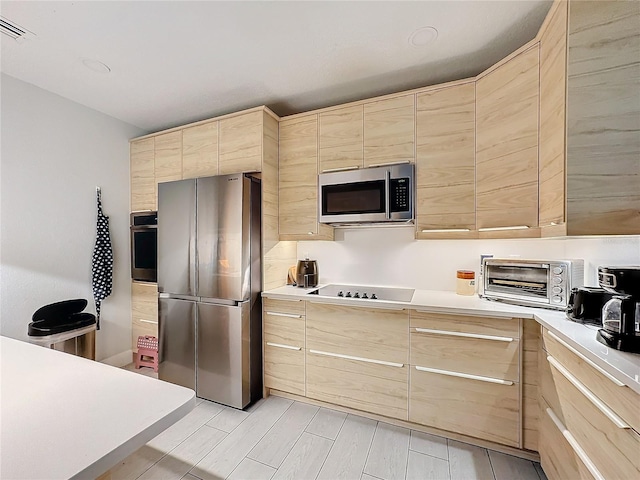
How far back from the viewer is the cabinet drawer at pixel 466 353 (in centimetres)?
163

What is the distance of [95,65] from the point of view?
197 cm

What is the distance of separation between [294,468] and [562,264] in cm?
194

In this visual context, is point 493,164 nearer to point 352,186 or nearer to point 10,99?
point 352,186

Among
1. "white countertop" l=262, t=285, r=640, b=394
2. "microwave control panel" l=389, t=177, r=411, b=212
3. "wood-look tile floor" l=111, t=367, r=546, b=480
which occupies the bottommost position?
"wood-look tile floor" l=111, t=367, r=546, b=480

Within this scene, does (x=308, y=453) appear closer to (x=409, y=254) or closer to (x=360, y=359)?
(x=360, y=359)

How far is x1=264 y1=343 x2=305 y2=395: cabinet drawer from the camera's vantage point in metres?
2.21

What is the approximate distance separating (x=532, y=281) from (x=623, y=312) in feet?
2.12

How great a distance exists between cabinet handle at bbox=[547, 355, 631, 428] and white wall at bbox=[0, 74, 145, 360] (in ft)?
11.6

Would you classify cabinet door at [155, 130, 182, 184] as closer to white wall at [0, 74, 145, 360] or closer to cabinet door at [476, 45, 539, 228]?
white wall at [0, 74, 145, 360]

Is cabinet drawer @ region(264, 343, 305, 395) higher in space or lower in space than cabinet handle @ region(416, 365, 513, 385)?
lower

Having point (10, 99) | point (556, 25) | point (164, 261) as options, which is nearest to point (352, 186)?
point (556, 25)

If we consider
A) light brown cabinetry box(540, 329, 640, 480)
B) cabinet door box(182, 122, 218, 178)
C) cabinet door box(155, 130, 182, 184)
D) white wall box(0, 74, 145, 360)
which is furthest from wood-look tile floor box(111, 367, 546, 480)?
cabinet door box(155, 130, 182, 184)

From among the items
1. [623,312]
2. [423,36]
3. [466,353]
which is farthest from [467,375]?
[423,36]

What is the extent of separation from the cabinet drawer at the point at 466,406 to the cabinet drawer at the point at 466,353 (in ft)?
0.22
